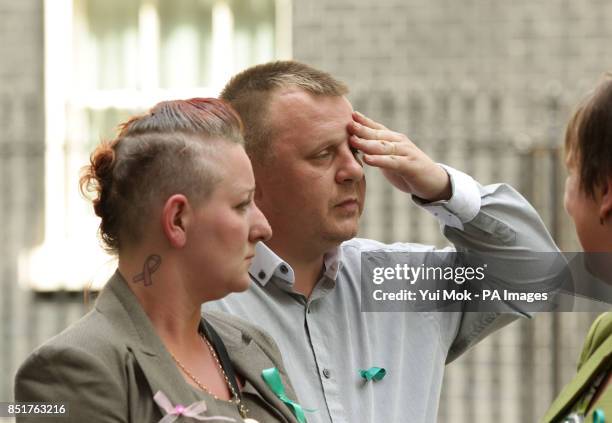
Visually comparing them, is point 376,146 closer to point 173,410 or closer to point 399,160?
point 399,160

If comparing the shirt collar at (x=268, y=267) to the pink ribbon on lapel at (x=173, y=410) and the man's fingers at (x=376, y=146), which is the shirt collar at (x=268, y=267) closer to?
the man's fingers at (x=376, y=146)

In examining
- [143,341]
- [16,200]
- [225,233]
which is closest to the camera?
[143,341]

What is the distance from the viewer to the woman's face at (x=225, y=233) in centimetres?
248

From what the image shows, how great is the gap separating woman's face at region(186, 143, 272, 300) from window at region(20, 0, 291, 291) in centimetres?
629

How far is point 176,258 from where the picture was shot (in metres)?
2.47

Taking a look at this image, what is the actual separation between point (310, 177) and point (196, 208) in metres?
0.83

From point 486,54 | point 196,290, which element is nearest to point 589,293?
point 196,290

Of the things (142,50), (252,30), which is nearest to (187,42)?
(142,50)

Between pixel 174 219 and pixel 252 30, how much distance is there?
260 inches

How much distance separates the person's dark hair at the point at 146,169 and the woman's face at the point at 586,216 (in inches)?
29.6

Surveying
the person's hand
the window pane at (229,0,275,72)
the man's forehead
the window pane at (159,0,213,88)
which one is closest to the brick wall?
the window pane at (159,0,213,88)

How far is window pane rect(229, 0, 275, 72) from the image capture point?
29.2ft

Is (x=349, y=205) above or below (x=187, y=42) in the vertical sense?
below

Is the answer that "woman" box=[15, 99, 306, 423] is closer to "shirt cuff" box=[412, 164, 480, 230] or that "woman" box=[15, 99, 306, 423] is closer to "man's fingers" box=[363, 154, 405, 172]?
"man's fingers" box=[363, 154, 405, 172]
